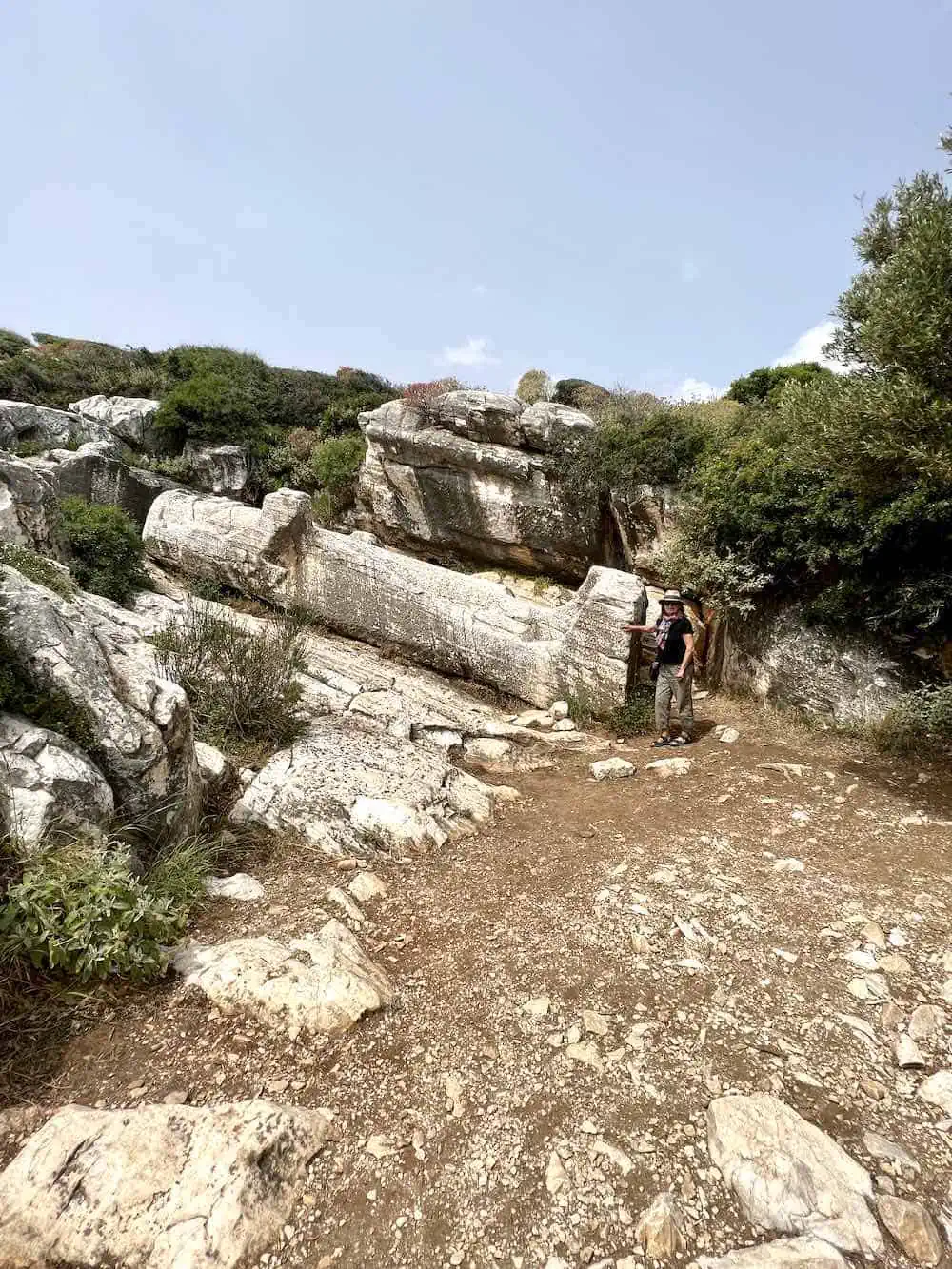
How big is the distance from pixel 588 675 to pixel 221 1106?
7.61m

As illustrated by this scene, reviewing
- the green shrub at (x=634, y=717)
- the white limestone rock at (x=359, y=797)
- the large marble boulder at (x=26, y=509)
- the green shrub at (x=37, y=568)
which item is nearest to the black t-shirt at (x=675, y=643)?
the green shrub at (x=634, y=717)

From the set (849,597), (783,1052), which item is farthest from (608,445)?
(783,1052)

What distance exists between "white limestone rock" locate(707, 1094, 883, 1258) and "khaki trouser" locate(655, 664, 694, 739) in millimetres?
6125

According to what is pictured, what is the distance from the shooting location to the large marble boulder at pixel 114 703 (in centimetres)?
446

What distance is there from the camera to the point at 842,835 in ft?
17.3

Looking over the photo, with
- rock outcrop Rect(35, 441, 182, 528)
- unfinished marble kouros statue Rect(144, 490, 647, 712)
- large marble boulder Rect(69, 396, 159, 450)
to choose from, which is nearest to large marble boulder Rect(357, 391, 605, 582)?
unfinished marble kouros statue Rect(144, 490, 647, 712)

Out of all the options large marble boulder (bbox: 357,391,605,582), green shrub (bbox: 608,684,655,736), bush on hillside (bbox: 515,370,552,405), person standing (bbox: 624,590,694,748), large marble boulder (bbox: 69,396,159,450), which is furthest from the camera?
bush on hillside (bbox: 515,370,552,405)

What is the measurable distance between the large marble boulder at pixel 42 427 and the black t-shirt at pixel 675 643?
18.8 meters

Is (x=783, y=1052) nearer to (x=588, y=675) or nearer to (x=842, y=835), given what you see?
(x=842, y=835)

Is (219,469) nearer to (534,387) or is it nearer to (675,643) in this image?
(534,387)

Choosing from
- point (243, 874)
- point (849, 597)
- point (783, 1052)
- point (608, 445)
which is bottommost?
point (243, 874)

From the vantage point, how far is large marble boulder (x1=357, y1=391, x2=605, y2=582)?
14.0 metres

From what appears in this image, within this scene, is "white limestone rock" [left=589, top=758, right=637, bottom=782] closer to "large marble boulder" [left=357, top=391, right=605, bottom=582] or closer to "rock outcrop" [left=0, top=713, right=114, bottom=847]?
"rock outcrop" [left=0, top=713, right=114, bottom=847]

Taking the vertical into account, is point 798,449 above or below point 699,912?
above
